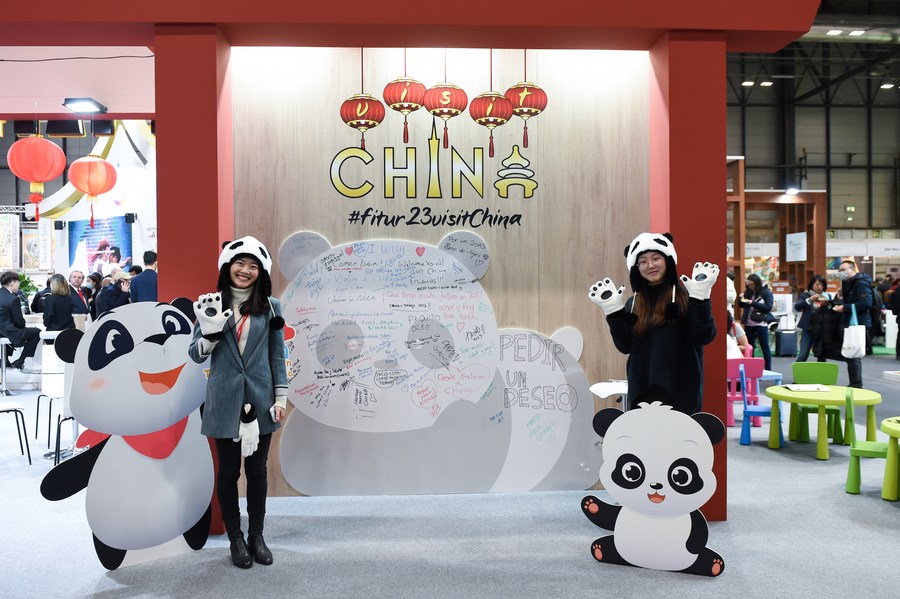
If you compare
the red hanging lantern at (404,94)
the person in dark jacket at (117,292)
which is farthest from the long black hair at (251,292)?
the person in dark jacket at (117,292)

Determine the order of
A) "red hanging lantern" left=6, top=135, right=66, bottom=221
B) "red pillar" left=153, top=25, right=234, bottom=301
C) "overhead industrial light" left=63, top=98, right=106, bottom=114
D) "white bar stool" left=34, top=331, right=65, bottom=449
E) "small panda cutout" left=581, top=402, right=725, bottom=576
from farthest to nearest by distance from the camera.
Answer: "red hanging lantern" left=6, top=135, right=66, bottom=221 → "overhead industrial light" left=63, top=98, right=106, bottom=114 → "white bar stool" left=34, top=331, right=65, bottom=449 → "red pillar" left=153, top=25, right=234, bottom=301 → "small panda cutout" left=581, top=402, right=725, bottom=576

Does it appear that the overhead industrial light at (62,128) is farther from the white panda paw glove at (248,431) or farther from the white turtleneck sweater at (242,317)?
the white panda paw glove at (248,431)

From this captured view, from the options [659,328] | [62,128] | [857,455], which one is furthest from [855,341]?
[62,128]

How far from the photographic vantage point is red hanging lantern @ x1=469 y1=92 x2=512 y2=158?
12.6 feet

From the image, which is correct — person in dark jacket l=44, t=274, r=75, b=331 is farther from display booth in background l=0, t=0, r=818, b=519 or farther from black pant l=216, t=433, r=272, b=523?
black pant l=216, t=433, r=272, b=523

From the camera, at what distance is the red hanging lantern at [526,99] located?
393cm

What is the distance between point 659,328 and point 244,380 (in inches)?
76.8

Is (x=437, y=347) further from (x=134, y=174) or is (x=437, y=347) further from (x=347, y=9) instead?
(x=134, y=174)

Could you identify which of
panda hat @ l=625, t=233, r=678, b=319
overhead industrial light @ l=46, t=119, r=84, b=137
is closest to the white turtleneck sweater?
panda hat @ l=625, t=233, r=678, b=319

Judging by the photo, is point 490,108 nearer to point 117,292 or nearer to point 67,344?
point 67,344

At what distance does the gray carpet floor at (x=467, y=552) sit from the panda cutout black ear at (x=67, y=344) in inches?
38.2

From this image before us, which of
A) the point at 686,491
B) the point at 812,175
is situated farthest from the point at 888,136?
the point at 686,491

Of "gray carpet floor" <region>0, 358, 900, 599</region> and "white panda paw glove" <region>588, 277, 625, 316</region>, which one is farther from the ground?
"white panda paw glove" <region>588, 277, 625, 316</region>

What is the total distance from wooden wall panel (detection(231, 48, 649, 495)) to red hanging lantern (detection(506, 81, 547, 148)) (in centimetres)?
18
